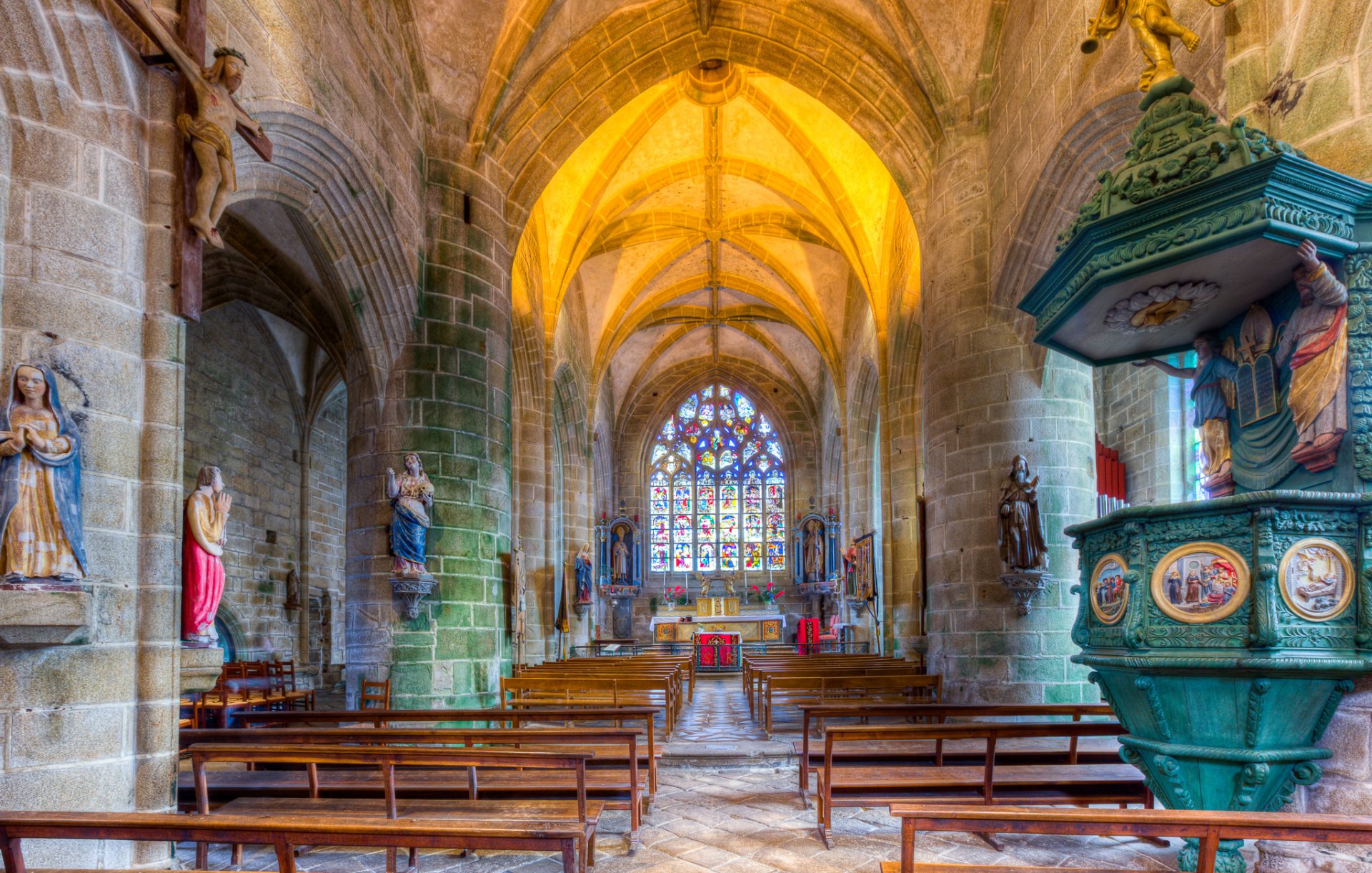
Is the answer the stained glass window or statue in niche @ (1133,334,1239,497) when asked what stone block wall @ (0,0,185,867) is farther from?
the stained glass window

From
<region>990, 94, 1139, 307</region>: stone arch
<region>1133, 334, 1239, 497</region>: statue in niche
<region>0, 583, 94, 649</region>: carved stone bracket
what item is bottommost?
<region>0, 583, 94, 649</region>: carved stone bracket

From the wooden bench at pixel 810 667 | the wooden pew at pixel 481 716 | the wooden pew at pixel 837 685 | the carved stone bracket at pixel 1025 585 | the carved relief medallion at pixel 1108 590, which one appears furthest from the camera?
the wooden bench at pixel 810 667

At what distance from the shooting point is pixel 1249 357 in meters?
4.54

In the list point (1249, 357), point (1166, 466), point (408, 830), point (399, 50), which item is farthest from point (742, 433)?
point (408, 830)

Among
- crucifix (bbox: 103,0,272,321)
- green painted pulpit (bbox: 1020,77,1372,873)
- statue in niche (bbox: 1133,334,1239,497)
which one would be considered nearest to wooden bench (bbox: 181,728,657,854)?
crucifix (bbox: 103,0,272,321)

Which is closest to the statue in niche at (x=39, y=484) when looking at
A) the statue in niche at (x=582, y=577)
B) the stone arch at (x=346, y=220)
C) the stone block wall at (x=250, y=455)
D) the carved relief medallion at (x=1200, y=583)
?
the stone arch at (x=346, y=220)

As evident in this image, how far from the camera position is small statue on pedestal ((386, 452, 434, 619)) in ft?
28.1

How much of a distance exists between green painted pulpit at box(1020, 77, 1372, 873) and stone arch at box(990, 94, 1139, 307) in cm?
248

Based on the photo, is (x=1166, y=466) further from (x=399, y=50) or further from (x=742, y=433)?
(x=742, y=433)

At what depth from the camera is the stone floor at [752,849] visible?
14.5 ft

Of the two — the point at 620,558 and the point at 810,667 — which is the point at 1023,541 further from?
the point at 620,558

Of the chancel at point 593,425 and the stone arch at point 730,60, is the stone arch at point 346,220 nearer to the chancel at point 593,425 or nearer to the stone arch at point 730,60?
the chancel at point 593,425

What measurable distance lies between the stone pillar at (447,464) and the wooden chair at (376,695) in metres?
0.11

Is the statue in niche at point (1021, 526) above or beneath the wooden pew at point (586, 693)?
above
